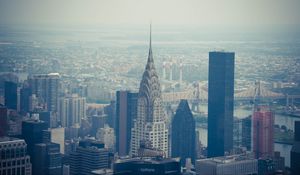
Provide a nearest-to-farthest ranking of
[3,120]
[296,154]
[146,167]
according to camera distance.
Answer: [146,167] < [296,154] < [3,120]

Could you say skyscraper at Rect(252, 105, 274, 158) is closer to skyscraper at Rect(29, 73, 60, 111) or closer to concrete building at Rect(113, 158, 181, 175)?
concrete building at Rect(113, 158, 181, 175)

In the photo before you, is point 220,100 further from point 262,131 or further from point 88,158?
point 88,158

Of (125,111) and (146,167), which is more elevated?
(125,111)

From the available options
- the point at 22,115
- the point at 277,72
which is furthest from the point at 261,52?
the point at 22,115

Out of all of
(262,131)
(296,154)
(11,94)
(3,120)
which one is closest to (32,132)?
(3,120)

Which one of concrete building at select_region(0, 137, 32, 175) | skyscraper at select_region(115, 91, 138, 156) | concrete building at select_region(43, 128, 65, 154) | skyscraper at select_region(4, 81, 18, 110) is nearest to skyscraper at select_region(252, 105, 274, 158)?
skyscraper at select_region(115, 91, 138, 156)

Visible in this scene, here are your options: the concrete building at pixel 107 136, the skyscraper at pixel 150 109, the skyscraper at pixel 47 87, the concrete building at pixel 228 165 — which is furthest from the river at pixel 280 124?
the skyscraper at pixel 47 87
